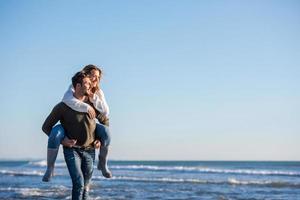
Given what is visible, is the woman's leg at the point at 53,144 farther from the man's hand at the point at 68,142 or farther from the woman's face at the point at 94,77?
the woman's face at the point at 94,77

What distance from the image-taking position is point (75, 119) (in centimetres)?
491

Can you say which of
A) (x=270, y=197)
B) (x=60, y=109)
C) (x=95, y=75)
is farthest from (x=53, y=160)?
(x=270, y=197)

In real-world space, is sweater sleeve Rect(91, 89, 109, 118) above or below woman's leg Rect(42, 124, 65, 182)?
above

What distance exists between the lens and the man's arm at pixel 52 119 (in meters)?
4.88

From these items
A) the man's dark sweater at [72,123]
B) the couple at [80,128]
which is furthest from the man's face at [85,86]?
the man's dark sweater at [72,123]

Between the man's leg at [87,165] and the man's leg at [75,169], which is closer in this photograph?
the man's leg at [75,169]

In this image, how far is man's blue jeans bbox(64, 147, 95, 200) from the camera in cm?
504

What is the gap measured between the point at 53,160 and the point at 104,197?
9.70 metres

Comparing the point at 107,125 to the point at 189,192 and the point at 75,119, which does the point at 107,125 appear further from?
the point at 189,192

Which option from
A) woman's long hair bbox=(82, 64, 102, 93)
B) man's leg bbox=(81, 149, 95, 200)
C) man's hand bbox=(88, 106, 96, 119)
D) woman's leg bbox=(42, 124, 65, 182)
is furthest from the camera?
man's leg bbox=(81, 149, 95, 200)

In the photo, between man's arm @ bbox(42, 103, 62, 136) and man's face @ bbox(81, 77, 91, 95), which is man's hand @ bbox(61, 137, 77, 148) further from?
man's face @ bbox(81, 77, 91, 95)

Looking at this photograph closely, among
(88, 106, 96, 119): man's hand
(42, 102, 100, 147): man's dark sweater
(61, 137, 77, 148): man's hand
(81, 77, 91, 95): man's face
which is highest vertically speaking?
(81, 77, 91, 95): man's face

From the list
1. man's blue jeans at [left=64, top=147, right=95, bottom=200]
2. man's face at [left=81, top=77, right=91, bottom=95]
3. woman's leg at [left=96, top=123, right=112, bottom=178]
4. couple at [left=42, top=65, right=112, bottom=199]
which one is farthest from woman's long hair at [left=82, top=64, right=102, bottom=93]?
man's blue jeans at [left=64, top=147, right=95, bottom=200]

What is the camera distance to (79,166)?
5094 millimetres
